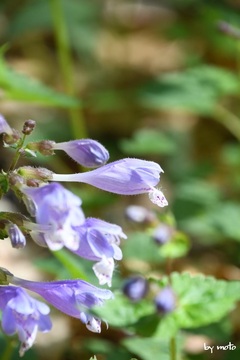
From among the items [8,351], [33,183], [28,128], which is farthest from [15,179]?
[8,351]

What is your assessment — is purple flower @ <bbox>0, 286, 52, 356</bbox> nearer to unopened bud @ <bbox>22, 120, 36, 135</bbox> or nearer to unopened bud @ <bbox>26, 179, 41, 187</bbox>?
unopened bud @ <bbox>26, 179, 41, 187</bbox>

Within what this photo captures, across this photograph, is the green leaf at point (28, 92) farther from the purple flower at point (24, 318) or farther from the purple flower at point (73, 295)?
the purple flower at point (24, 318)

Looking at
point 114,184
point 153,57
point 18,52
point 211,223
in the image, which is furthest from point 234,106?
point 114,184

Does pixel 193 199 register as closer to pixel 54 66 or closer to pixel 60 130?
pixel 60 130

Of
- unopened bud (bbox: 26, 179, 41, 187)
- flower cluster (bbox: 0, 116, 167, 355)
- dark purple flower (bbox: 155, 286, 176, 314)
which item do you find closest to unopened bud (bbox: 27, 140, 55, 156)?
flower cluster (bbox: 0, 116, 167, 355)

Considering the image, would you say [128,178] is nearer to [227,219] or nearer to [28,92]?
[28,92]

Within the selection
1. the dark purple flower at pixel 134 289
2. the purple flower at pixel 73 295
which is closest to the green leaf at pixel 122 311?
the dark purple flower at pixel 134 289
